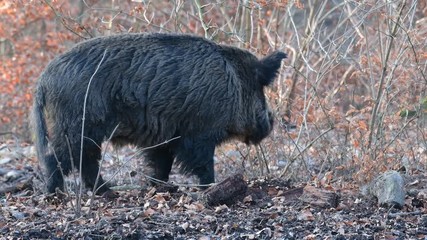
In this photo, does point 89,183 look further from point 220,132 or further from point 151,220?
point 151,220

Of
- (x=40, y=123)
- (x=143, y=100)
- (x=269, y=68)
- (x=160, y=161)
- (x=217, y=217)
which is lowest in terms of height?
(x=160, y=161)

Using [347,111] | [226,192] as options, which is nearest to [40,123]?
[226,192]

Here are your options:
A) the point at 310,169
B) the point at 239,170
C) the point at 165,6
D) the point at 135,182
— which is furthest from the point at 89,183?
the point at 165,6

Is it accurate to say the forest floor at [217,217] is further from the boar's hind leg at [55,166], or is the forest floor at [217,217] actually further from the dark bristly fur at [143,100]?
the dark bristly fur at [143,100]

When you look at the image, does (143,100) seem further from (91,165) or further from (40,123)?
(40,123)

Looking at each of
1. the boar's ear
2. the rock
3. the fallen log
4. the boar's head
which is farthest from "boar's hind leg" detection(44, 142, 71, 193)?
the rock

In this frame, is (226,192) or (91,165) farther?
(91,165)

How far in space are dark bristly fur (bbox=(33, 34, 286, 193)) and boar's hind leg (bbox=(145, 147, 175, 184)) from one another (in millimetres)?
153

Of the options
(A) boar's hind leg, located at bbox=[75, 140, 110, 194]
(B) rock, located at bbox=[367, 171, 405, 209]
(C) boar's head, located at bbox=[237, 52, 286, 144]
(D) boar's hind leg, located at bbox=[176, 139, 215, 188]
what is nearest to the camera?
(B) rock, located at bbox=[367, 171, 405, 209]

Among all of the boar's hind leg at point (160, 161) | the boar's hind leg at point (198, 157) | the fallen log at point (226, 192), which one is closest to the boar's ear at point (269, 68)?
the boar's hind leg at point (198, 157)

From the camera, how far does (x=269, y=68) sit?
9.38m

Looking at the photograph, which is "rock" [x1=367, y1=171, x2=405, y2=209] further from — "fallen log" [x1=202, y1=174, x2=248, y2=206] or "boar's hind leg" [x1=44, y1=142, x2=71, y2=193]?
"boar's hind leg" [x1=44, y1=142, x2=71, y2=193]

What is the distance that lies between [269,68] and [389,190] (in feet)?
7.32

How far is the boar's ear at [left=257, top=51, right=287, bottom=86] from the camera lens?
938 cm
